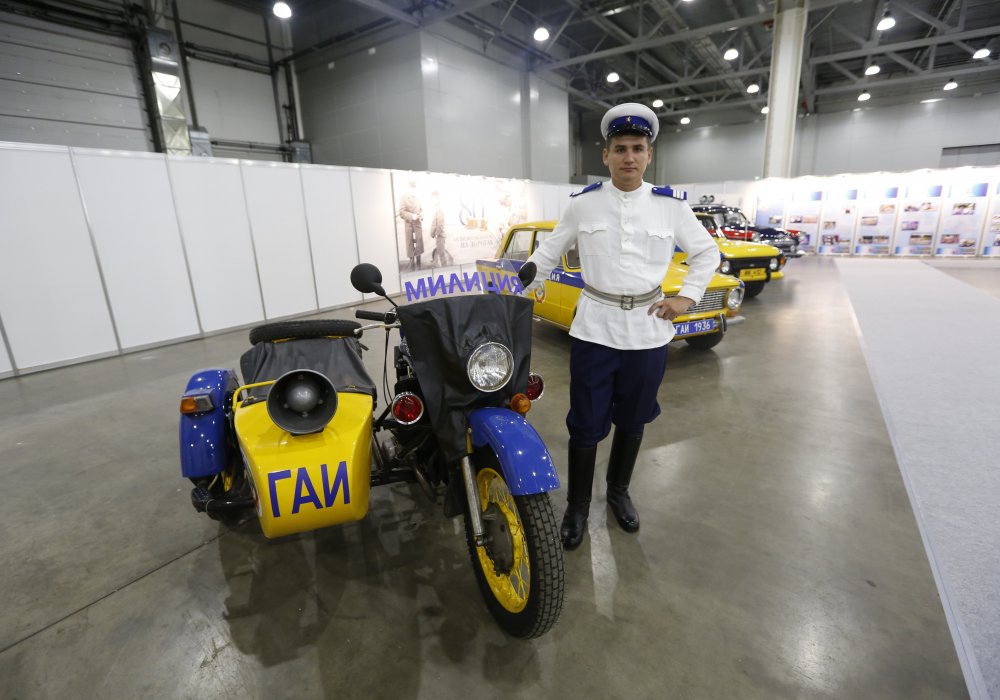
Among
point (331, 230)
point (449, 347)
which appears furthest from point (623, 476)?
point (331, 230)

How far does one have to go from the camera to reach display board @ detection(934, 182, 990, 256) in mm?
11898

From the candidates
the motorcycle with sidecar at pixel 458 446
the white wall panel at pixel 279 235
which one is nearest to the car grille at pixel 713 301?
Result: the motorcycle with sidecar at pixel 458 446

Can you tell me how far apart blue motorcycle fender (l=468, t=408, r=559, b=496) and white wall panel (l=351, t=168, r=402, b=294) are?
694 centimetres

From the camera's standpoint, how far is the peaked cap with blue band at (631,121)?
1874mm

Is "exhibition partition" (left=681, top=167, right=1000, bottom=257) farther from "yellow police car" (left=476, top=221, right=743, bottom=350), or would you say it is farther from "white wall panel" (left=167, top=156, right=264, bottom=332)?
"white wall panel" (left=167, top=156, right=264, bottom=332)

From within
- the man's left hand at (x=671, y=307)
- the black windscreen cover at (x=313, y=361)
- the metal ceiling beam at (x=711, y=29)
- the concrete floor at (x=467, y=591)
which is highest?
the metal ceiling beam at (x=711, y=29)

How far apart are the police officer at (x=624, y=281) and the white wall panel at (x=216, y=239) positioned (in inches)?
230

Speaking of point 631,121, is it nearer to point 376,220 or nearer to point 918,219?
point 376,220

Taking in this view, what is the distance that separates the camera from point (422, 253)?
9.55 metres

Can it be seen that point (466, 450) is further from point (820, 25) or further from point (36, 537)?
point (820, 25)

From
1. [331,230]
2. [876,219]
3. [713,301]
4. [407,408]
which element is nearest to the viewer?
[407,408]

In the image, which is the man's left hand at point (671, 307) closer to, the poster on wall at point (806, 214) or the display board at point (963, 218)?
the poster on wall at point (806, 214)

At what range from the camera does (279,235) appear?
22.9 ft

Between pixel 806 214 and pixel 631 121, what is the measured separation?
14.8 metres
